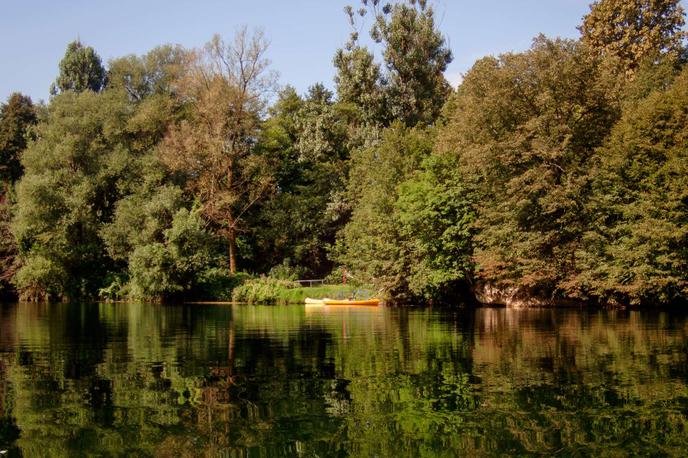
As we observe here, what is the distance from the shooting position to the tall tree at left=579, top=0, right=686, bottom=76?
54.0m

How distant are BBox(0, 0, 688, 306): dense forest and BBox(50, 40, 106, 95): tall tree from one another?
1149 centimetres

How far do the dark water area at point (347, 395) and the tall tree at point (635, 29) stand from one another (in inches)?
1471

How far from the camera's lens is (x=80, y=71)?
87.8 meters

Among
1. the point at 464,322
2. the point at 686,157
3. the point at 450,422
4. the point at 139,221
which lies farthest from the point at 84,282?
the point at 450,422

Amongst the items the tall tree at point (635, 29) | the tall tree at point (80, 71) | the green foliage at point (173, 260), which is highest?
the tall tree at point (80, 71)

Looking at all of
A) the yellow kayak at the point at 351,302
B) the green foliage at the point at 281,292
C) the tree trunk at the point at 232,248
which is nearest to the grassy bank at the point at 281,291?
the green foliage at the point at 281,292

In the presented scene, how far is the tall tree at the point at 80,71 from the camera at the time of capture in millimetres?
87500

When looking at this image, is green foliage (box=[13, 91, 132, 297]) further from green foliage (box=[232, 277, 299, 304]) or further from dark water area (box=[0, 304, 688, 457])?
dark water area (box=[0, 304, 688, 457])

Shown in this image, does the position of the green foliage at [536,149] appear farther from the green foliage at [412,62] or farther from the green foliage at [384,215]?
the green foliage at [412,62]

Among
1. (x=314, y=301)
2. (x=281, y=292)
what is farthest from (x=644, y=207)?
(x=281, y=292)

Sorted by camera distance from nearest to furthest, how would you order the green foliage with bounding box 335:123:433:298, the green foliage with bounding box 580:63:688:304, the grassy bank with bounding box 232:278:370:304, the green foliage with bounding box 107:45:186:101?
the green foliage with bounding box 580:63:688:304 → the green foliage with bounding box 335:123:433:298 → the grassy bank with bounding box 232:278:370:304 → the green foliage with bounding box 107:45:186:101

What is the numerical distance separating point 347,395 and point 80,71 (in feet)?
279

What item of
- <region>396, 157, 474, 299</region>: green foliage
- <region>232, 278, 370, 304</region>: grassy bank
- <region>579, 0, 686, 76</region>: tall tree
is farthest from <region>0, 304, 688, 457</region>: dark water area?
<region>579, 0, 686, 76</region>: tall tree

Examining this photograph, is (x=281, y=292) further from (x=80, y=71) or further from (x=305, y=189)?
(x=80, y=71)
